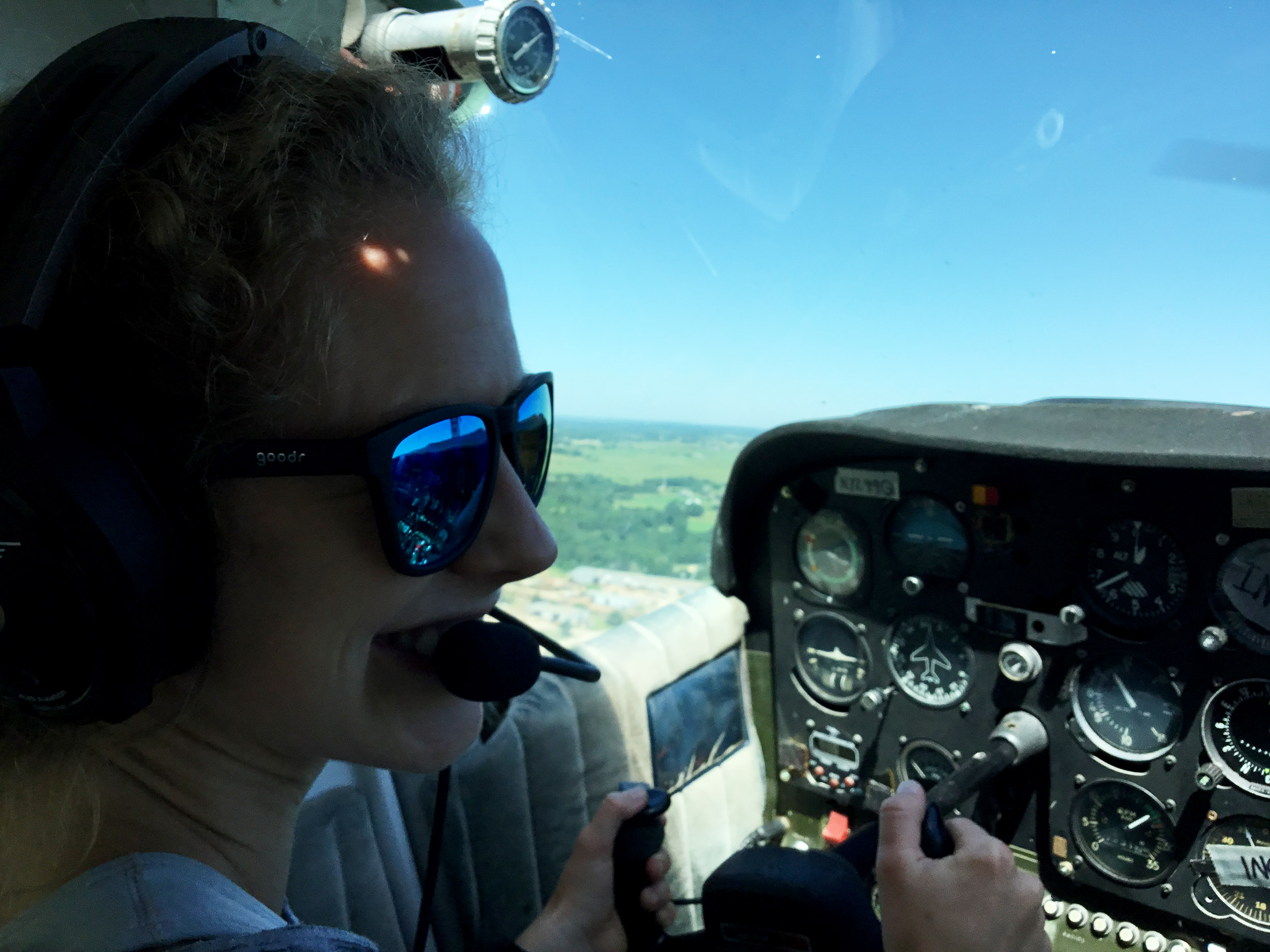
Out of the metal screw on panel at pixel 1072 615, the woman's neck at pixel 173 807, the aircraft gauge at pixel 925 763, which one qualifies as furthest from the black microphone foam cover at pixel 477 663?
the aircraft gauge at pixel 925 763

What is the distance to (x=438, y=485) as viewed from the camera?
0.65 m

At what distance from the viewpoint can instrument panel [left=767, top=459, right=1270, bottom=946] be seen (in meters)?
1.86

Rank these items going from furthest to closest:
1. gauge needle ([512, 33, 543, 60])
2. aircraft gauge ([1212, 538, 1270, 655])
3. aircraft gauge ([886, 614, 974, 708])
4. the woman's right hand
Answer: aircraft gauge ([886, 614, 974, 708])
aircraft gauge ([1212, 538, 1270, 655])
gauge needle ([512, 33, 543, 60])
the woman's right hand

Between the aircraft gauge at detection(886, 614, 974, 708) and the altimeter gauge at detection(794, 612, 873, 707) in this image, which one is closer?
the aircraft gauge at detection(886, 614, 974, 708)

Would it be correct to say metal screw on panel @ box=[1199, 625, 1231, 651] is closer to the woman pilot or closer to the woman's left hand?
the woman's left hand

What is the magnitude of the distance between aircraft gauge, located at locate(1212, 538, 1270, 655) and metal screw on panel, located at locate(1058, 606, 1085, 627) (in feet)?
0.89

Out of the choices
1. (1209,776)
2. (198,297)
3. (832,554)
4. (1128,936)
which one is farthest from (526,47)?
(1128,936)

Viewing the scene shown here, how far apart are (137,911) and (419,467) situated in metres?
0.33

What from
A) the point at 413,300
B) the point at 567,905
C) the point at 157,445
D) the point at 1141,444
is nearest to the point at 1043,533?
the point at 1141,444

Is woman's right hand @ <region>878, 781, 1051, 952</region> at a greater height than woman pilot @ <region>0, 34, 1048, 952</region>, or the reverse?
woman pilot @ <region>0, 34, 1048, 952</region>

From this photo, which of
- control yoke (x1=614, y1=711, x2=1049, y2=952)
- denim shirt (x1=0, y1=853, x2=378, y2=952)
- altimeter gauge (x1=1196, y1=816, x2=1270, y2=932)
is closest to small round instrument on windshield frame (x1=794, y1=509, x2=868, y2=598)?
altimeter gauge (x1=1196, y1=816, x2=1270, y2=932)

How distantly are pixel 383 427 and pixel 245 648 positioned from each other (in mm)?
194

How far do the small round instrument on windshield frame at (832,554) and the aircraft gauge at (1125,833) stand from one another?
791mm

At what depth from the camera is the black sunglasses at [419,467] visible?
0.59 metres
